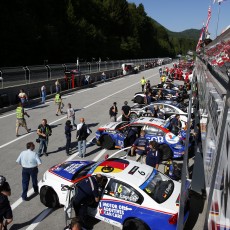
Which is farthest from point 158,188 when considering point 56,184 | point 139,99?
point 139,99

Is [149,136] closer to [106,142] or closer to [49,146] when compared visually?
[106,142]

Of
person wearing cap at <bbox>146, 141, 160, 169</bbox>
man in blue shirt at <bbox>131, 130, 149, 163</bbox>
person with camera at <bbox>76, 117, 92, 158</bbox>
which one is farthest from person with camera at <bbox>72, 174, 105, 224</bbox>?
person with camera at <bbox>76, 117, 92, 158</bbox>

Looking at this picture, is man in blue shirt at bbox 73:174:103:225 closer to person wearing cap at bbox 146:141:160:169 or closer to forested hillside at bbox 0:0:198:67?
person wearing cap at bbox 146:141:160:169

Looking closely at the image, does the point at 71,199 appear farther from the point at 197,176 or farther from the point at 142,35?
the point at 142,35

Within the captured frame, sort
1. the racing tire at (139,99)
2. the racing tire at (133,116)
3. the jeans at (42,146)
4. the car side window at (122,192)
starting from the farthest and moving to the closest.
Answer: the racing tire at (139,99) < the racing tire at (133,116) < the jeans at (42,146) < the car side window at (122,192)

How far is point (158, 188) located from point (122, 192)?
0.82m

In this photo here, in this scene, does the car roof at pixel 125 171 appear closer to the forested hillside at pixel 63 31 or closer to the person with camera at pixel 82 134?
the person with camera at pixel 82 134

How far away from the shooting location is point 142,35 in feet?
388

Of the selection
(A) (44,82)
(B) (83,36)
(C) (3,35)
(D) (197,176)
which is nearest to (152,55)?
(B) (83,36)

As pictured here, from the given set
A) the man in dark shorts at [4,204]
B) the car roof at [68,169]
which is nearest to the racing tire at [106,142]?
the car roof at [68,169]

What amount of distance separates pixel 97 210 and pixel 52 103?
1789 cm

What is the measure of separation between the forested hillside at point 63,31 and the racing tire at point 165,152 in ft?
121

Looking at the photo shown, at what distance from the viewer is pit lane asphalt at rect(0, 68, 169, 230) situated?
7.56 metres

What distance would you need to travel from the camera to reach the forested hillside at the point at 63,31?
45344mm
